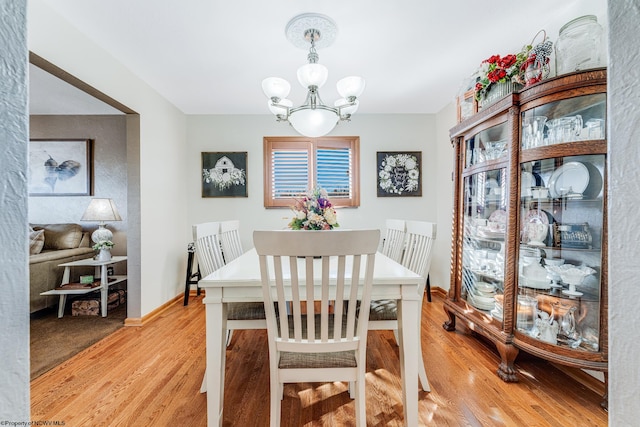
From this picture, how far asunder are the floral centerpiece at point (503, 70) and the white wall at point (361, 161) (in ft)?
5.46

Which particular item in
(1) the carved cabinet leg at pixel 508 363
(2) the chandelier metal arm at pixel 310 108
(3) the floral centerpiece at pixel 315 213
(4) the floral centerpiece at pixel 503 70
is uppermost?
(4) the floral centerpiece at pixel 503 70

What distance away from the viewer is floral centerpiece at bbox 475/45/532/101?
1.77m

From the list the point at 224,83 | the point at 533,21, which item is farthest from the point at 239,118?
the point at 533,21

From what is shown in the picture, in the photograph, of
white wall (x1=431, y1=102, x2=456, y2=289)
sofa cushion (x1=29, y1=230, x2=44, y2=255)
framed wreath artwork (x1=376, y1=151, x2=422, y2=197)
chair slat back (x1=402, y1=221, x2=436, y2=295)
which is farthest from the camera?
framed wreath artwork (x1=376, y1=151, x2=422, y2=197)

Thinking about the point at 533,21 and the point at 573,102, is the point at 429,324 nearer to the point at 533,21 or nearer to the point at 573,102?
the point at 573,102

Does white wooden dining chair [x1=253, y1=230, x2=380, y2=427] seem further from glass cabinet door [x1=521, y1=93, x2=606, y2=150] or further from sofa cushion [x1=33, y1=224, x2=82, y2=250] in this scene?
sofa cushion [x1=33, y1=224, x2=82, y2=250]

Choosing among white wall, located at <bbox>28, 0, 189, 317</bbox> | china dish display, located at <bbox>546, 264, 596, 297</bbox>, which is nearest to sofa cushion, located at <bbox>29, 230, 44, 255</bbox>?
white wall, located at <bbox>28, 0, 189, 317</bbox>

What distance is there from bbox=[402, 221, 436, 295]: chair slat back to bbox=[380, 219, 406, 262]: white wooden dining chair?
0.41 feet

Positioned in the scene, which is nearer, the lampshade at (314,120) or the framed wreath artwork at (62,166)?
the lampshade at (314,120)

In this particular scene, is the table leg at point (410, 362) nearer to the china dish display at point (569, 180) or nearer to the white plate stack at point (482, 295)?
the white plate stack at point (482, 295)

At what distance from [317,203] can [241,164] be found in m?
2.06

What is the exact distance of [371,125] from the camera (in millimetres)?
3684

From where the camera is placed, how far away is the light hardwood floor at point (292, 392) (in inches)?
55.9

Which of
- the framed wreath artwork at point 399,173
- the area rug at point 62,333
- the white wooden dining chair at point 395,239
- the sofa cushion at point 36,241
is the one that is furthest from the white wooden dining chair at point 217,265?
the sofa cushion at point 36,241
